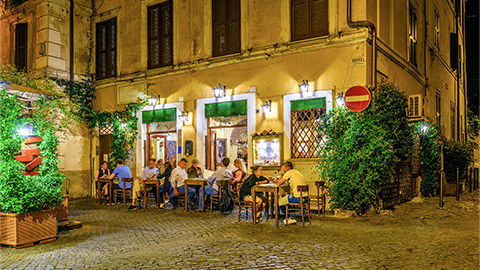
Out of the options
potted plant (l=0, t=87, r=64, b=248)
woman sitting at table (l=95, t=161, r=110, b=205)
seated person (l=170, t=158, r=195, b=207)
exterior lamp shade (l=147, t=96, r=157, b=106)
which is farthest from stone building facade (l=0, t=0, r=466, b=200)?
potted plant (l=0, t=87, r=64, b=248)

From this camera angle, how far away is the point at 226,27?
13.6 metres

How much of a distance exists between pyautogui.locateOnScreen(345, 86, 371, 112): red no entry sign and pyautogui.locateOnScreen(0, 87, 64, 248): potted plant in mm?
6525

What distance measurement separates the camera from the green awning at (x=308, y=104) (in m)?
11.6

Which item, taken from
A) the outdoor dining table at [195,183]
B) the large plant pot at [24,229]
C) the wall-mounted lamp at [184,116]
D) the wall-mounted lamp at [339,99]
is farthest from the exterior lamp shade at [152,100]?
the large plant pot at [24,229]

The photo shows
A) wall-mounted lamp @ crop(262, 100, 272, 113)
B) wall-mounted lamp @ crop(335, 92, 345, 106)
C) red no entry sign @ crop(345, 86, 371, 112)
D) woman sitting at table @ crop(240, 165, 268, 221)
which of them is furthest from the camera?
wall-mounted lamp @ crop(262, 100, 272, 113)

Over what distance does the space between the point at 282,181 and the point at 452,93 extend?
17.4m

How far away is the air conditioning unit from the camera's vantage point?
1171 centimetres

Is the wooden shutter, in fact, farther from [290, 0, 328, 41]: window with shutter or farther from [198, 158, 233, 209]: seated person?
[290, 0, 328, 41]: window with shutter

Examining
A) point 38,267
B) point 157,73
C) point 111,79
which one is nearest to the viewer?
point 38,267

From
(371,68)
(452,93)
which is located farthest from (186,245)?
(452,93)

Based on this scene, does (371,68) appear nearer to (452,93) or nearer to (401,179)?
(401,179)

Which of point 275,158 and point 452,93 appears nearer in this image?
point 275,158

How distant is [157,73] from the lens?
1501cm

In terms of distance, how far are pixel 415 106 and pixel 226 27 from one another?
620cm
